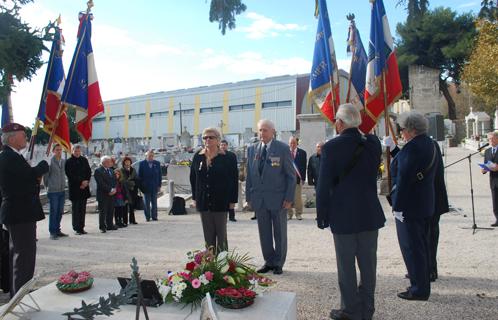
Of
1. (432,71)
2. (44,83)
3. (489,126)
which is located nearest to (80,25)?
(44,83)

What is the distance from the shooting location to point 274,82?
57.6 m

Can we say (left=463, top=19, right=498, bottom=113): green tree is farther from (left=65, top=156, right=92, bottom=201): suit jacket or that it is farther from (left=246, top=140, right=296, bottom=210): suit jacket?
(left=65, top=156, right=92, bottom=201): suit jacket

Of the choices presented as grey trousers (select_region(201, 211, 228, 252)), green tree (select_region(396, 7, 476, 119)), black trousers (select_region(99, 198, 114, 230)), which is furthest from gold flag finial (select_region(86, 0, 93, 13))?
green tree (select_region(396, 7, 476, 119))

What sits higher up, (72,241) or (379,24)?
(379,24)

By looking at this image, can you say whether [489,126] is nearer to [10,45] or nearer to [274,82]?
[274,82]

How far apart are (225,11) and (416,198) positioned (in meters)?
3.59

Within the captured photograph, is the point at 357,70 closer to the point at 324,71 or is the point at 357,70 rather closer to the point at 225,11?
the point at 324,71

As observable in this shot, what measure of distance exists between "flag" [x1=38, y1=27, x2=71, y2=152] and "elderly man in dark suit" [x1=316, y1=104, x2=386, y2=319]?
5214 millimetres

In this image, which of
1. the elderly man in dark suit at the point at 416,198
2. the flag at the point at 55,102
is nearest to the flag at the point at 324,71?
the elderly man in dark suit at the point at 416,198

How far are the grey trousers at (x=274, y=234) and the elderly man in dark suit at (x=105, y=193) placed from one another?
5350 mm

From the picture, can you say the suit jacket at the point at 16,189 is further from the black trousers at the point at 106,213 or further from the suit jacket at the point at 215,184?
the black trousers at the point at 106,213

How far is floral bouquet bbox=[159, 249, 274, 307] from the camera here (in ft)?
11.1

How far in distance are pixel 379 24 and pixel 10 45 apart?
581cm

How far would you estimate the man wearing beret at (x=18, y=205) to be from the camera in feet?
14.9
